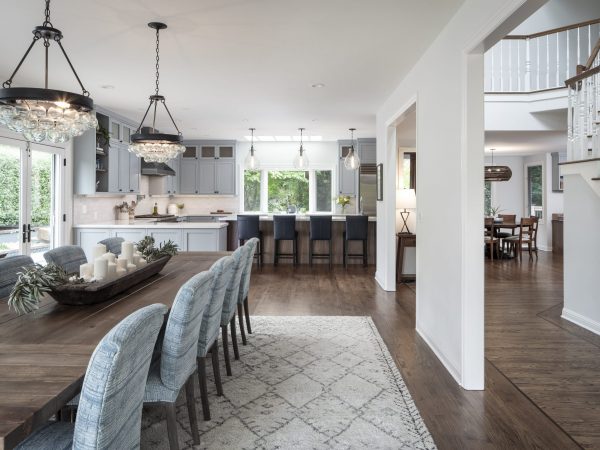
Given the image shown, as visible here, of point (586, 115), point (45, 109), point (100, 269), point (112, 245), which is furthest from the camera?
point (112, 245)

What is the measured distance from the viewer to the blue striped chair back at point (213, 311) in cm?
241

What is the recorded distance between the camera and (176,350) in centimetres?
189

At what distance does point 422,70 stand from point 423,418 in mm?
2985

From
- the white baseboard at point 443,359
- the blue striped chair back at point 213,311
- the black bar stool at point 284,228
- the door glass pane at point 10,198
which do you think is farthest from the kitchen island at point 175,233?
the blue striped chair back at point 213,311

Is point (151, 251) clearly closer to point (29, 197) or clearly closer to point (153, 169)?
point (29, 197)

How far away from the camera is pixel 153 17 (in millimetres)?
3207

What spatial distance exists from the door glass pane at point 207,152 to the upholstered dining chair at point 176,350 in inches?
316

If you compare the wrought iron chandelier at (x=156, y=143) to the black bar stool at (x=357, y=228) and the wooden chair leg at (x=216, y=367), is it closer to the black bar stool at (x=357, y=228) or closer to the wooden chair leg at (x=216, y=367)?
the wooden chair leg at (x=216, y=367)

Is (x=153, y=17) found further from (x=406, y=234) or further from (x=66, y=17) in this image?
(x=406, y=234)

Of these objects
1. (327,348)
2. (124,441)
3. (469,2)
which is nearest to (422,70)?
(469,2)

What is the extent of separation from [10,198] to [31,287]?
369cm

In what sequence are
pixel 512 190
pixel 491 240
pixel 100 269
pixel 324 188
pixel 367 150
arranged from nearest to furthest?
1. pixel 100 269
2. pixel 491 240
3. pixel 367 150
4. pixel 324 188
5. pixel 512 190

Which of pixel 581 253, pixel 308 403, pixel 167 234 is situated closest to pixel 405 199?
pixel 581 253

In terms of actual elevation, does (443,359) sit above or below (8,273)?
below
